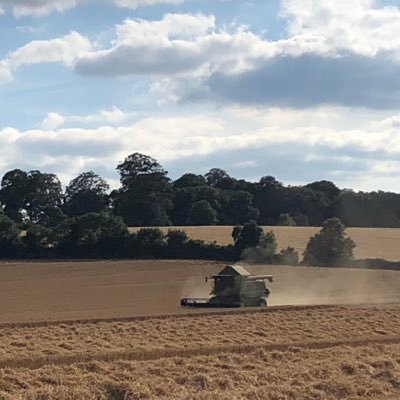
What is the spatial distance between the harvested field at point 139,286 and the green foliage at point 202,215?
Result: 110 feet

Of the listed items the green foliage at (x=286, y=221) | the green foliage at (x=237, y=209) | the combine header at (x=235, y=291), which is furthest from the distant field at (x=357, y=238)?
the combine header at (x=235, y=291)

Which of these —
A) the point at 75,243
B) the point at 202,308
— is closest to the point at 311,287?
the point at 202,308

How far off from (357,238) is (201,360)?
63.5 metres

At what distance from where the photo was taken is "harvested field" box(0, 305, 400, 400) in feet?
51.4

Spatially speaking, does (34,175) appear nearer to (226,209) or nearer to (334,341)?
(226,209)

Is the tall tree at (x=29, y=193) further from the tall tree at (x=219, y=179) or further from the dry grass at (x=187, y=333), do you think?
the dry grass at (x=187, y=333)

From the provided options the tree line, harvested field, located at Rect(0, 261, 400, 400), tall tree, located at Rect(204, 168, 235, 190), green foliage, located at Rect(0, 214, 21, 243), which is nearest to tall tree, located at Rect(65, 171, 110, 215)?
the tree line

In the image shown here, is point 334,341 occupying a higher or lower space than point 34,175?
lower

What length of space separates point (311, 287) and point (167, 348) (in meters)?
31.3

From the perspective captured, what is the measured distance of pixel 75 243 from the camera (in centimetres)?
6900

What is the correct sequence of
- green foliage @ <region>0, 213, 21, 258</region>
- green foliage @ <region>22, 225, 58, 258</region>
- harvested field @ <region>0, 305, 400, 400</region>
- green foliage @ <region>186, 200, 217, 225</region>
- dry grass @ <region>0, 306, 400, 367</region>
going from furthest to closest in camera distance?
1. green foliage @ <region>186, 200, 217, 225</region>
2. green foliage @ <region>0, 213, 21, 258</region>
3. green foliage @ <region>22, 225, 58, 258</region>
4. dry grass @ <region>0, 306, 400, 367</region>
5. harvested field @ <region>0, 305, 400, 400</region>

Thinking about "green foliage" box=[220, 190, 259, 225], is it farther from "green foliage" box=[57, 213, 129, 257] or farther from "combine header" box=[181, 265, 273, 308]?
"combine header" box=[181, 265, 273, 308]

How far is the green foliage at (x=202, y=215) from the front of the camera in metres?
97.4

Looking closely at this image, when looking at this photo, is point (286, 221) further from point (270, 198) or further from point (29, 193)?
point (29, 193)
